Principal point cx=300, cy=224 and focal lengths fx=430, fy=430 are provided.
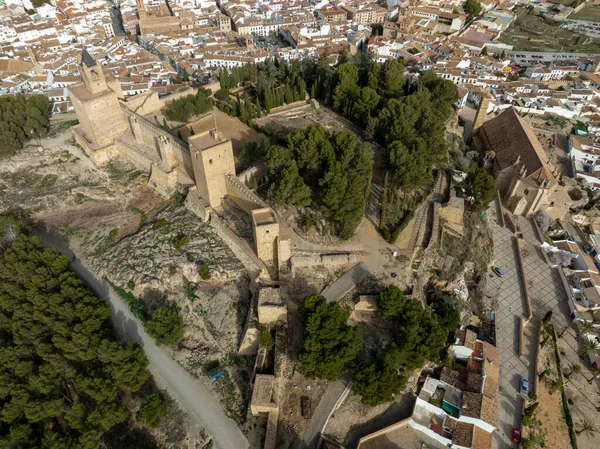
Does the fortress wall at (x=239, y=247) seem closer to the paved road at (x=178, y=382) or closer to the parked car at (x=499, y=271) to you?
the paved road at (x=178, y=382)

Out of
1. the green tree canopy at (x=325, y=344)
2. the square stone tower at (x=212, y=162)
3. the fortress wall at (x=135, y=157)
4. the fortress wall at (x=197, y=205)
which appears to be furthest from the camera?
the fortress wall at (x=135, y=157)

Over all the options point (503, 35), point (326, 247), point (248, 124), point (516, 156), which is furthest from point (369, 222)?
point (503, 35)

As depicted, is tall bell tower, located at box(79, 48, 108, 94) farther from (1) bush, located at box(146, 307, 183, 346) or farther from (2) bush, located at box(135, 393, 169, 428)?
(2) bush, located at box(135, 393, 169, 428)

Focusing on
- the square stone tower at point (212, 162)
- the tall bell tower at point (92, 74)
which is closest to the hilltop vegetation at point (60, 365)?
the square stone tower at point (212, 162)

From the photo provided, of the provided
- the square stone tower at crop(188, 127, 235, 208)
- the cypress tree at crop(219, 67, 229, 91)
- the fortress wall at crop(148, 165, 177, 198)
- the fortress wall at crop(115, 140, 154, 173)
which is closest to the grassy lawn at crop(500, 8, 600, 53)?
the cypress tree at crop(219, 67, 229, 91)

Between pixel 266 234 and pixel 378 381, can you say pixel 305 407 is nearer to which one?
pixel 378 381

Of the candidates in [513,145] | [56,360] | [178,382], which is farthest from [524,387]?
[56,360]
